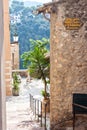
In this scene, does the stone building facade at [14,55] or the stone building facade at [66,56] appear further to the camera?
the stone building facade at [14,55]

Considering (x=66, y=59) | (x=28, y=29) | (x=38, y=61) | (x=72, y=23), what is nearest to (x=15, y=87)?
(x=38, y=61)

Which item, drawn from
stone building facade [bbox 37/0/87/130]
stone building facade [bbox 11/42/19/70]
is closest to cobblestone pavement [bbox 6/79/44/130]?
stone building facade [bbox 37/0/87/130]

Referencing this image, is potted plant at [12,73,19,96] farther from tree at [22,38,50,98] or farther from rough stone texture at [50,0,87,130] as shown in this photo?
rough stone texture at [50,0,87,130]

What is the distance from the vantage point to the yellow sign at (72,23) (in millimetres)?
7888

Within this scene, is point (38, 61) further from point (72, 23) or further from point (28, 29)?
point (28, 29)

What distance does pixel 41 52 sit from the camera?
33.8ft

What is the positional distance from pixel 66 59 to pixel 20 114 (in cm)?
346

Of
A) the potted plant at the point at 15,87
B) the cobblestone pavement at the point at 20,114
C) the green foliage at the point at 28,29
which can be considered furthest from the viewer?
the green foliage at the point at 28,29

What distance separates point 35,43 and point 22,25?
744 inches

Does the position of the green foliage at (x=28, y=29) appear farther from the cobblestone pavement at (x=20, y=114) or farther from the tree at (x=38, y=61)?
the tree at (x=38, y=61)

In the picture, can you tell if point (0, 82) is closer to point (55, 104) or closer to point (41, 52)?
point (55, 104)

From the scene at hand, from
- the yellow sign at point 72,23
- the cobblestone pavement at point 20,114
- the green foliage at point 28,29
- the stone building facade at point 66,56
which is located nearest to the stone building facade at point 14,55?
the cobblestone pavement at point 20,114

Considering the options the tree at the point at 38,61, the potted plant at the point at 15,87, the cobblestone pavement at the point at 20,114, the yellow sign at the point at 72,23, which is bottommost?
the cobblestone pavement at the point at 20,114

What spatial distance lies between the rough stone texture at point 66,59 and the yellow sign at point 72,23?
8 cm
